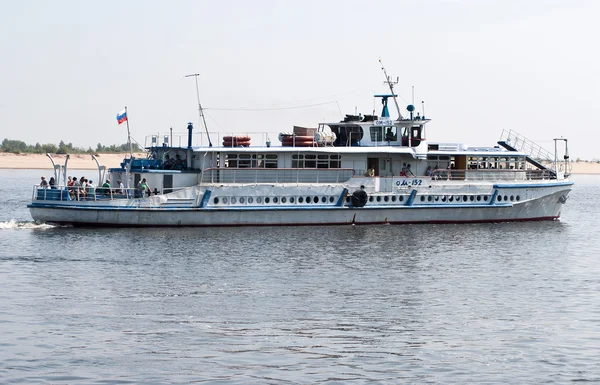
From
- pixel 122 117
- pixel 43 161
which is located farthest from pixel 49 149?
pixel 122 117

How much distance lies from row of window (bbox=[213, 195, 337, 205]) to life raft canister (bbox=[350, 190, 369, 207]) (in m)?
0.98

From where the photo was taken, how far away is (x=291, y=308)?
27453 millimetres

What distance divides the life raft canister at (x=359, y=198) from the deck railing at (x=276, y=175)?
1438 mm

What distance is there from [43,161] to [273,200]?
4826 inches

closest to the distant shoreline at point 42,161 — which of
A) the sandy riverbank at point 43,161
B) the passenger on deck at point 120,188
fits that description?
the sandy riverbank at point 43,161

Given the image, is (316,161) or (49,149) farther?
(49,149)

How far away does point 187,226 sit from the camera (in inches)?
1796

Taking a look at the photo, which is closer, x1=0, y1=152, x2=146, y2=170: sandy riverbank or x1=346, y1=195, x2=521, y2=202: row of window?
x1=346, y1=195, x2=521, y2=202: row of window

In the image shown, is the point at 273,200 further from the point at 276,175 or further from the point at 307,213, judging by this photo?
the point at 307,213

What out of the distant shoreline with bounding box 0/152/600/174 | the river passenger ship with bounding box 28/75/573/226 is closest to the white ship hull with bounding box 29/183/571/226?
the river passenger ship with bounding box 28/75/573/226

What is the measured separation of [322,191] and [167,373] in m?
27.5

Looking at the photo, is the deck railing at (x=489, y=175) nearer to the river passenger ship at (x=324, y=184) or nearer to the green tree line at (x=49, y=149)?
the river passenger ship at (x=324, y=184)

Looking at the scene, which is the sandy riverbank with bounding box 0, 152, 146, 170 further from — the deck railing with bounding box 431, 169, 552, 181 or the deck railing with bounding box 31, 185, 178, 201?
the deck railing with bounding box 31, 185, 178, 201

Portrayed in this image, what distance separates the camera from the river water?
2127 cm
